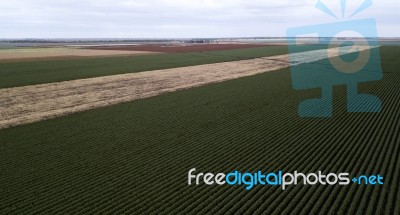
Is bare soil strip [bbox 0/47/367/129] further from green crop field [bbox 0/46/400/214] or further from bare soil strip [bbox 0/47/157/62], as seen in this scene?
bare soil strip [bbox 0/47/157/62]

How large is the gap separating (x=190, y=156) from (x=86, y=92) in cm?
2117

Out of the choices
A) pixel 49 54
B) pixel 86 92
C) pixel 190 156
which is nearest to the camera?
pixel 190 156

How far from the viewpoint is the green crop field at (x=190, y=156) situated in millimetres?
11844

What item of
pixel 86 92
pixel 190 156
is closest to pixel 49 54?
pixel 86 92

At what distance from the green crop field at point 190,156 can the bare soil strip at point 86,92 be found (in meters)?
2.75

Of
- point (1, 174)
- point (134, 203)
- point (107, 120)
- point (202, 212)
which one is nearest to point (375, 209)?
point (202, 212)

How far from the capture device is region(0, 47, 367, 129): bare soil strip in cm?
2530

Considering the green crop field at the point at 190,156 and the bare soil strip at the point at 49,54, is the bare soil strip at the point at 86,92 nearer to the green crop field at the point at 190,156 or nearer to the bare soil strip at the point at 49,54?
the green crop field at the point at 190,156

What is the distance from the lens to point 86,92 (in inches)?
1314

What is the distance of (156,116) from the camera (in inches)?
939

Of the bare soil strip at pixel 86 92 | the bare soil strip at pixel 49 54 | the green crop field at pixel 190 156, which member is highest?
the bare soil strip at pixel 49 54

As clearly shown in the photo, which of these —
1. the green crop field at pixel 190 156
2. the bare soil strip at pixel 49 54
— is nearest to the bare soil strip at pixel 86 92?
the green crop field at pixel 190 156

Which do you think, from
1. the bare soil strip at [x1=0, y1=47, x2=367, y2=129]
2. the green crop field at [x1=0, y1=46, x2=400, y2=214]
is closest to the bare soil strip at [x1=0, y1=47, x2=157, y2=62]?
the bare soil strip at [x1=0, y1=47, x2=367, y2=129]

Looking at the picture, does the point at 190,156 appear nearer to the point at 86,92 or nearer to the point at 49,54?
the point at 86,92
